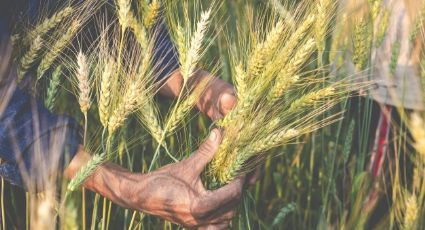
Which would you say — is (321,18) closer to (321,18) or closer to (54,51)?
(321,18)

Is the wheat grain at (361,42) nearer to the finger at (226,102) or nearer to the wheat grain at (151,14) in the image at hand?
the finger at (226,102)

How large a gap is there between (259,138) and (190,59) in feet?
0.46

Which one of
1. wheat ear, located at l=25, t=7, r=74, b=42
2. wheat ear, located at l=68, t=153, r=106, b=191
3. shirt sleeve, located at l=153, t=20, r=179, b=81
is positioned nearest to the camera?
wheat ear, located at l=68, t=153, r=106, b=191

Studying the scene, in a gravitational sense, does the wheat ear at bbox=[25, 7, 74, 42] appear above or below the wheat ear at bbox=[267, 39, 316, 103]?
above

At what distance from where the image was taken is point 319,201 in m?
1.53

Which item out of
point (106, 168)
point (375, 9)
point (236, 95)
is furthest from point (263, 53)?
point (375, 9)

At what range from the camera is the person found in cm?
100

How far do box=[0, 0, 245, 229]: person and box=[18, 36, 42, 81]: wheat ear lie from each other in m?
0.05

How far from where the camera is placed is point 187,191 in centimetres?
100

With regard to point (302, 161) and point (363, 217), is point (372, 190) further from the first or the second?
point (363, 217)

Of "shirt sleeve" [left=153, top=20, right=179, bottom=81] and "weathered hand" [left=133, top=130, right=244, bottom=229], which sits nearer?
"weathered hand" [left=133, top=130, right=244, bottom=229]

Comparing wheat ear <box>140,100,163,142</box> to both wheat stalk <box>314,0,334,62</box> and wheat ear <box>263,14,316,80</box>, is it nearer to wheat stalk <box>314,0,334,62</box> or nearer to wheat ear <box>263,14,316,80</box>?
wheat ear <box>263,14,316,80</box>

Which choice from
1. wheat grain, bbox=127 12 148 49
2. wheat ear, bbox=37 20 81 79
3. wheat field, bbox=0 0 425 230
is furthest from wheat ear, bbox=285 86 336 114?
wheat ear, bbox=37 20 81 79

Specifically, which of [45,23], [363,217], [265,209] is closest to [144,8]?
[45,23]
